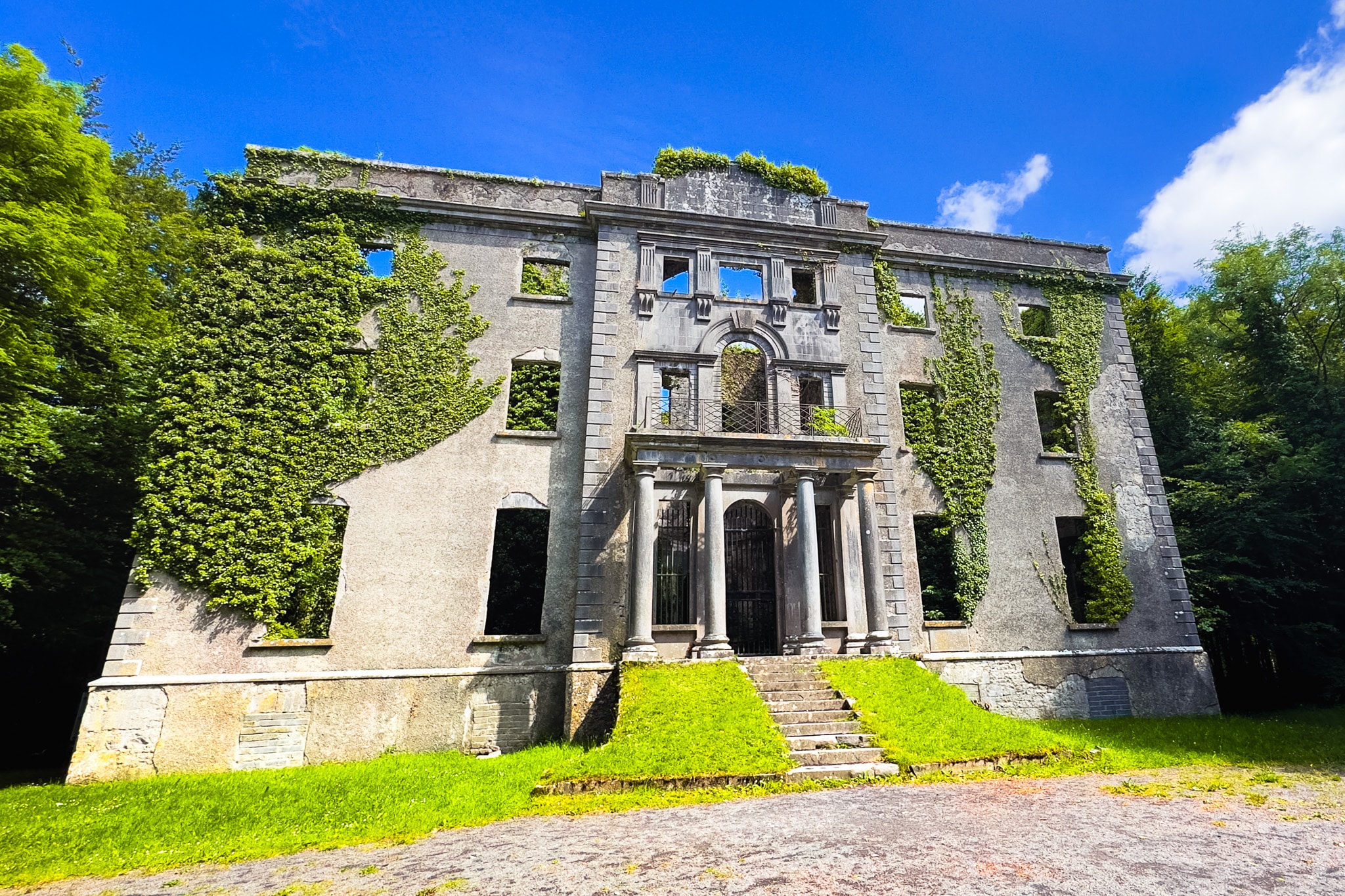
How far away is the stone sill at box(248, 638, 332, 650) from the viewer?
12.1 metres

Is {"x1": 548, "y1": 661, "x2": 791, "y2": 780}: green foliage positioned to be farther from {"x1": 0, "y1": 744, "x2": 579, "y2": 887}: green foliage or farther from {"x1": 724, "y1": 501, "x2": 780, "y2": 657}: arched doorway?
{"x1": 724, "y1": 501, "x2": 780, "y2": 657}: arched doorway

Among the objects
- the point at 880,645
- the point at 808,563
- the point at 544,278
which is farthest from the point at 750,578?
the point at 544,278

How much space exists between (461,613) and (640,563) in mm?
4072

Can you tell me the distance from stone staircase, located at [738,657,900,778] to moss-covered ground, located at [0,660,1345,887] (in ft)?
1.03

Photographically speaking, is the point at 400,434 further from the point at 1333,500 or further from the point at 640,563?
the point at 1333,500

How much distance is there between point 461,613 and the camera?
13.2 m

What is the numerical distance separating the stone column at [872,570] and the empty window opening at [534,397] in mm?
7557

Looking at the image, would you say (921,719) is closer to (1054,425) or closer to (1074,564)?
(1074,564)

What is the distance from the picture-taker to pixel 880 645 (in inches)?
521

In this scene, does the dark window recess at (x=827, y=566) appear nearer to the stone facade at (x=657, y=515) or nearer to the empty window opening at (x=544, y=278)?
the stone facade at (x=657, y=515)

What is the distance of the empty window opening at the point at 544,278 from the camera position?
53.6 ft

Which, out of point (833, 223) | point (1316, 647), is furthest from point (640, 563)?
point (1316, 647)

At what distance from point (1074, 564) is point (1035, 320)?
7441mm

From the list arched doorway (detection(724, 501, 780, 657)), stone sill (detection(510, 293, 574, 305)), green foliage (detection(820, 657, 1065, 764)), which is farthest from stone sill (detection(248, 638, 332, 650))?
green foliage (detection(820, 657, 1065, 764))
